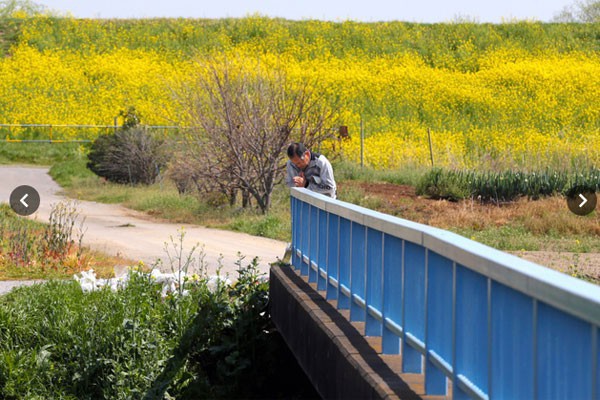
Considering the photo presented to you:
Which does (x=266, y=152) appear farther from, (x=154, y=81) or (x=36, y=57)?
(x=36, y=57)

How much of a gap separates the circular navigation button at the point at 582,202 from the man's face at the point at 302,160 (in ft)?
36.4

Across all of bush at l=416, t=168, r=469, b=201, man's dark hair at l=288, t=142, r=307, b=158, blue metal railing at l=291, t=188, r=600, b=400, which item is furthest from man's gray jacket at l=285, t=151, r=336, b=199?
bush at l=416, t=168, r=469, b=201

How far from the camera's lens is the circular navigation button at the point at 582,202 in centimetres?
2058

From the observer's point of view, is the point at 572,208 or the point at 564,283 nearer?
the point at 564,283

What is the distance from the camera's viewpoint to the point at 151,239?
719 inches

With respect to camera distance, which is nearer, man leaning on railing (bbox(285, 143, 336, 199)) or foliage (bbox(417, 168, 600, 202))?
man leaning on railing (bbox(285, 143, 336, 199))

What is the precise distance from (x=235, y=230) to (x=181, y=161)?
3.56m

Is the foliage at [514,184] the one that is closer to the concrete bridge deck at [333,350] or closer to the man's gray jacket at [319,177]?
the man's gray jacket at [319,177]

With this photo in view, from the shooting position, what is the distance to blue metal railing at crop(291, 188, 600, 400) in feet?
11.1

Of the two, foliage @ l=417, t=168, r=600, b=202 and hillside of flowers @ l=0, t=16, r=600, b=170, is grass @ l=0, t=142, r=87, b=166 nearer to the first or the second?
hillside of flowers @ l=0, t=16, r=600, b=170

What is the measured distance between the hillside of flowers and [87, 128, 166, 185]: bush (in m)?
6.19

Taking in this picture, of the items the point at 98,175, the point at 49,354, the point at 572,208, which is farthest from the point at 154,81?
the point at 49,354

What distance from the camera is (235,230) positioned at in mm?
20266

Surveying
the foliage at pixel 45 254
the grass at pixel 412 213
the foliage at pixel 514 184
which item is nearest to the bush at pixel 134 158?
the grass at pixel 412 213
